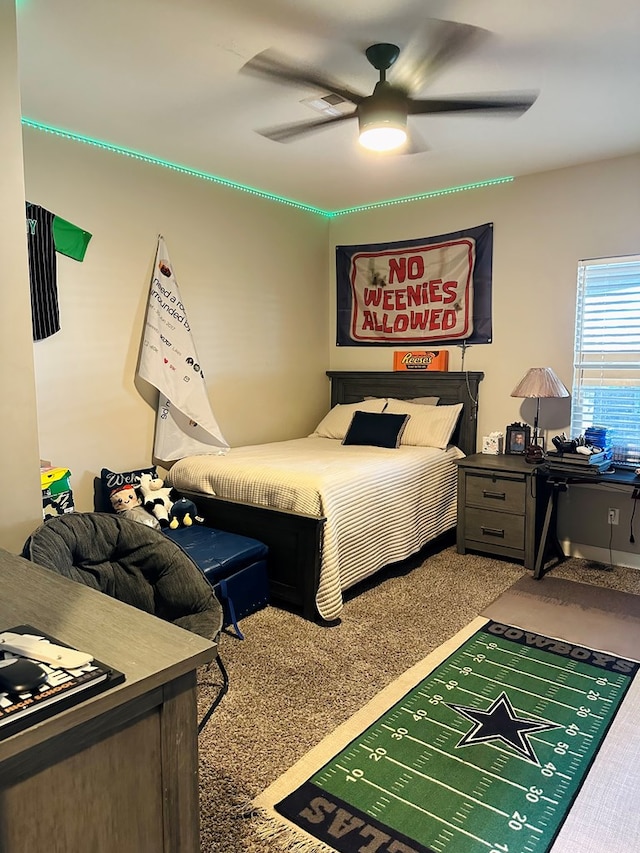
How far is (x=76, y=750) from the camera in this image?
92 cm

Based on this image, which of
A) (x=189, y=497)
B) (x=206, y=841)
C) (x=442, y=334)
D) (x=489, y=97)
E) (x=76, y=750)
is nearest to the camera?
(x=76, y=750)

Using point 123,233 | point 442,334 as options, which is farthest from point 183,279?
point 442,334

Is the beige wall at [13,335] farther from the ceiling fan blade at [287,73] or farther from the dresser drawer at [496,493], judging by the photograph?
the dresser drawer at [496,493]

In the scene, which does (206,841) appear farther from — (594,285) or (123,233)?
(594,285)

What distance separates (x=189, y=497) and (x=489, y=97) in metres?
2.57

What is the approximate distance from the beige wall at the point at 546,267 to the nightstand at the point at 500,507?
43 cm

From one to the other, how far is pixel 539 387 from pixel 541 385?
19mm

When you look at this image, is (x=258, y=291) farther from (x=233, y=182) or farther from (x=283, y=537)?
(x=283, y=537)

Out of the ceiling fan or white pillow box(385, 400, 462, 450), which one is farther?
white pillow box(385, 400, 462, 450)

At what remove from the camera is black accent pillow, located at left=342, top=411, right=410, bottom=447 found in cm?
418

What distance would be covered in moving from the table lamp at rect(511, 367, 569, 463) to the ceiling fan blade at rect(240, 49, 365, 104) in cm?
204

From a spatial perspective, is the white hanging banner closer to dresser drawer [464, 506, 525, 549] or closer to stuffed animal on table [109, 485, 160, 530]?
stuffed animal on table [109, 485, 160, 530]

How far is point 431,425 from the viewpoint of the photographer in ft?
13.8

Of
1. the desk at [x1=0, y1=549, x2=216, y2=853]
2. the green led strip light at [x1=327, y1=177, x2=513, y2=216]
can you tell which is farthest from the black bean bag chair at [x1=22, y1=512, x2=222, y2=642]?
the green led strip light at [x1=327, y1=177, x2=513, y2=216]
